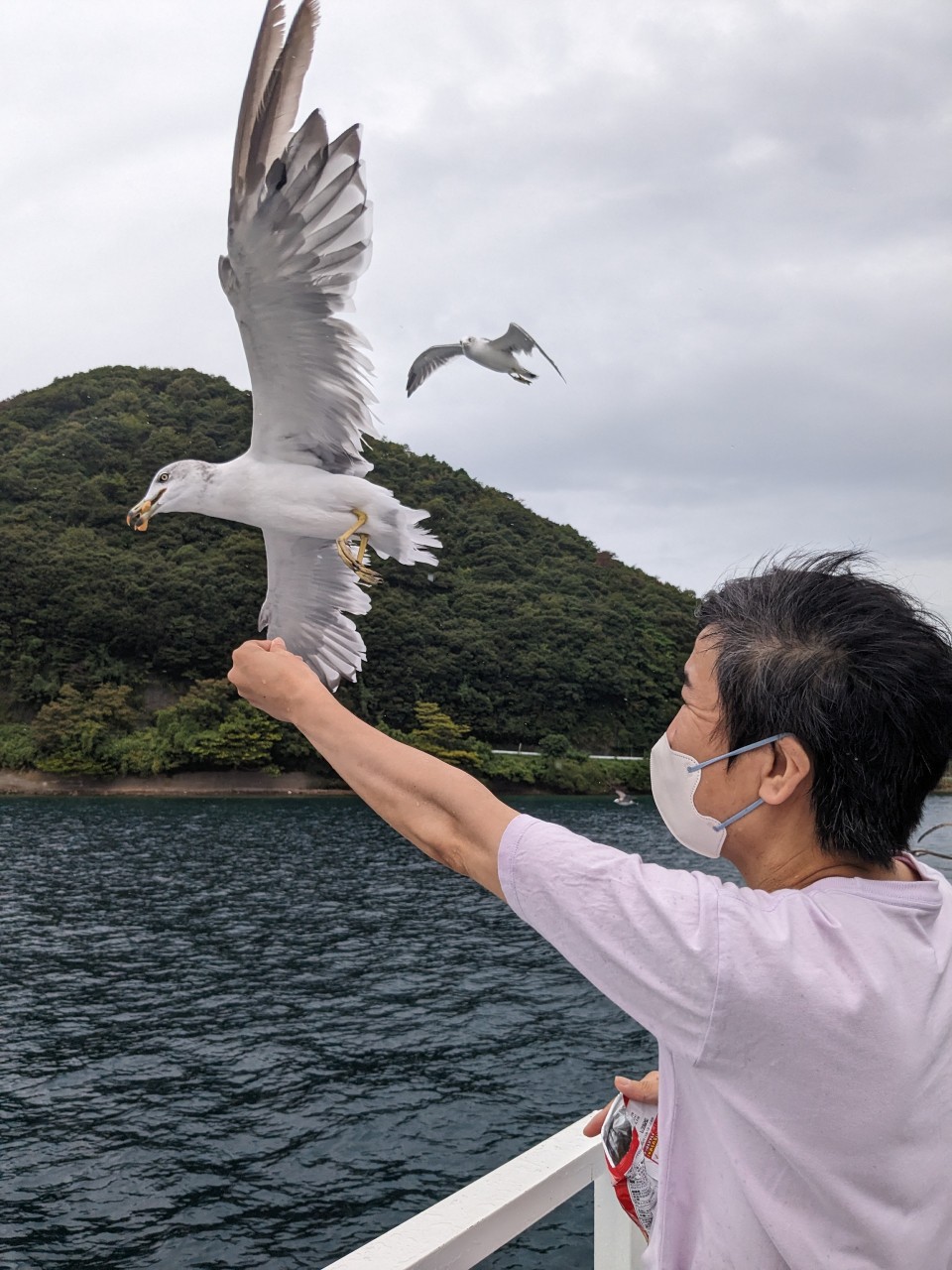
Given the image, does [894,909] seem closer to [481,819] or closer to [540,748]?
[481,819]

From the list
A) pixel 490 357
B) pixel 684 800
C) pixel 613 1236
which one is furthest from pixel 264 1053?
pixel 684 800

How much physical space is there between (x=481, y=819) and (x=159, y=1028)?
1209 cm

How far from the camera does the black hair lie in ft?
2.33

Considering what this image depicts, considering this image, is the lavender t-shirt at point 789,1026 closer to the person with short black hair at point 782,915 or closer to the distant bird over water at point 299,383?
the person with short black hair at point 782,915

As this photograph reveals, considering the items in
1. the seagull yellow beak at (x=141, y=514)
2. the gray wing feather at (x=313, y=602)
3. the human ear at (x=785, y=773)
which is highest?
the seagull yellow beak at (x=141, y=514)

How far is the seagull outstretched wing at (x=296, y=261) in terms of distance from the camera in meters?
1.29

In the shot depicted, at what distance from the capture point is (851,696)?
0.71 m

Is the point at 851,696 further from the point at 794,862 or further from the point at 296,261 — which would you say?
the point at 296,261

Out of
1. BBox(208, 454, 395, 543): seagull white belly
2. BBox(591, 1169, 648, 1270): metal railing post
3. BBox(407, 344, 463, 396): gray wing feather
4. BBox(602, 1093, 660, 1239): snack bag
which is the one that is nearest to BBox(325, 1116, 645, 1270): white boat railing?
BBox(591, 1169, 648, 1270): metal railing post

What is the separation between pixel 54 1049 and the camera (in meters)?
11.0

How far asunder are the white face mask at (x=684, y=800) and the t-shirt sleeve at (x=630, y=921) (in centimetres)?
15

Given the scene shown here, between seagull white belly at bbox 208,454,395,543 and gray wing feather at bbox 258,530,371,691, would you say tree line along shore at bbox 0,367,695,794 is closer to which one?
gray wing feather at bbox 258,530,371,691

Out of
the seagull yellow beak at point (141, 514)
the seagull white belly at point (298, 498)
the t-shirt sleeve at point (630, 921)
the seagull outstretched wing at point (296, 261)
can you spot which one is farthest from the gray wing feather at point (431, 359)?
the t-shirt sleeve at point (630, 921)

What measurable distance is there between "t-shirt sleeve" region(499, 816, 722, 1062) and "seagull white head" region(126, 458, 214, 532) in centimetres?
94
